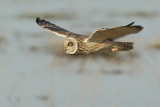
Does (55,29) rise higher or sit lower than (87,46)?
higher

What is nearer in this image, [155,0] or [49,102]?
[49,102]

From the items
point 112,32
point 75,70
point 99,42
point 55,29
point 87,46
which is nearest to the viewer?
point 112,32

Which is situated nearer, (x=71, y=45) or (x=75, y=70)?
(x=71, y=45)

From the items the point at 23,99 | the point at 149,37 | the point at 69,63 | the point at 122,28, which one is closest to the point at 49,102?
the point at 23,99

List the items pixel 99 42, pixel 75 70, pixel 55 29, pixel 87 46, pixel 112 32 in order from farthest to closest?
pixel 75 70 < pixel 55 29 < pixel 87 46 < pixel 99 42 < pixel 112 32

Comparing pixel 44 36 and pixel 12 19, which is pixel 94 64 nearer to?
pixel 44 36

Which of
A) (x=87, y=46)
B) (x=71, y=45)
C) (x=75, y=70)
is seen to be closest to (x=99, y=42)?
(x=87, y=46)

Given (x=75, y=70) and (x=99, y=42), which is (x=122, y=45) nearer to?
(x=99, y=42)

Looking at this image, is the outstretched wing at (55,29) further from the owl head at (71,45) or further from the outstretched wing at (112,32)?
the outstretched wing at (112,32)

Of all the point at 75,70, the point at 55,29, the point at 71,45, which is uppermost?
the point at 55,29
